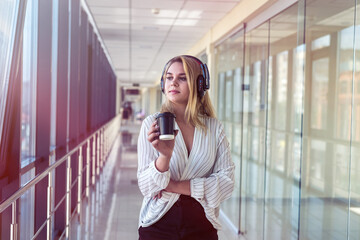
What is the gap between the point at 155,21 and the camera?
5117 mm

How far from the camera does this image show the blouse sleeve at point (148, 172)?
104cm

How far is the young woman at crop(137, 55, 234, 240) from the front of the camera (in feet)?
3.53

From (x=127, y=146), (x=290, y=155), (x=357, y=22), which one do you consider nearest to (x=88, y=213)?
(x=290, y=155)

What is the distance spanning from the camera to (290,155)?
4.21m

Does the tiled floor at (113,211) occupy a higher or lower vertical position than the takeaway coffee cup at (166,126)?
lower

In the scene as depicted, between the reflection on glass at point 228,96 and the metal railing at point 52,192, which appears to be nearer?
the metal railing at point 52,192

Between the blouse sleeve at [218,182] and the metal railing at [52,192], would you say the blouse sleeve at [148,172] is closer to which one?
the blouse sleeve at [218,182]

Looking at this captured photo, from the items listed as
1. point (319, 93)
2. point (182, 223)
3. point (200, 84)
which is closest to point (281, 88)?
point (319, 93)

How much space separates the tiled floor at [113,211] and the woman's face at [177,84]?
2.40m

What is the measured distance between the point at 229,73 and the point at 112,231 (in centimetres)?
212

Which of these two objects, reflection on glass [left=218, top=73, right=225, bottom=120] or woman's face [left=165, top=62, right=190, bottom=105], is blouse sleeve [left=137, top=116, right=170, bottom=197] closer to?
woman's face [left=165, top=62, right=190, bottom=105]

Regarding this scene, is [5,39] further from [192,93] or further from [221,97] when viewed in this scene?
[221,97]

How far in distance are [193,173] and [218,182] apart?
0.24 feet

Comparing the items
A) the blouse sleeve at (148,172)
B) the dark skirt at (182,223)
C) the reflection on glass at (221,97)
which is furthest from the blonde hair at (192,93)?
the reflection on glass at (221,97)
